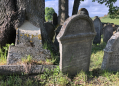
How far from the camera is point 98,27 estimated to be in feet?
24.7

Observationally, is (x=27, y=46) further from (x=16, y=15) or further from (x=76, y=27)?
(x=76, y=27)

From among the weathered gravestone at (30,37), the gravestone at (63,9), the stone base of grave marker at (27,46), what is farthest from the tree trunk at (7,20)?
the gravestone at (63,9)

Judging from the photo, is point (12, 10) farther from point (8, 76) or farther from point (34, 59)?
point (8, 76)

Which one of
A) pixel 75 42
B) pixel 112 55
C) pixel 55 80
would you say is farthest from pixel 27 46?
pixel 112 55

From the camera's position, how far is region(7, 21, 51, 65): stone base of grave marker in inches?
129

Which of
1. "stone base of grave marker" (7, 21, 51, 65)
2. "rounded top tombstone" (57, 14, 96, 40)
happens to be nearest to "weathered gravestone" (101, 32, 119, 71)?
"rounded top tombstone" (57, 14, 96, 40)

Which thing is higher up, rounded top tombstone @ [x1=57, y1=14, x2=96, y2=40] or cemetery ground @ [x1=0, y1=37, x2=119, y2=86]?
rounded top tombstone @ [x1=57, y1=14, x2=96, y2=40]

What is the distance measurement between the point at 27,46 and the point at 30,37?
42 cm

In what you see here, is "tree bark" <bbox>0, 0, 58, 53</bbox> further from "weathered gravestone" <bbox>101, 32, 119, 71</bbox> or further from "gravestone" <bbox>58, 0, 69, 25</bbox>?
"gravestone" <bbox>58, 0, 69, 25</bbox>

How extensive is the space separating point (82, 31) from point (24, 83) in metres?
2.30

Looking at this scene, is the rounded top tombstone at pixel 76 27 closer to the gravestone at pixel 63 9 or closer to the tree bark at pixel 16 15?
the tree bark at pixel 16 15

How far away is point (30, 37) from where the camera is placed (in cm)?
416

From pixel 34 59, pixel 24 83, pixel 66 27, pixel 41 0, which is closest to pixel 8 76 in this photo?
pixel 24 83

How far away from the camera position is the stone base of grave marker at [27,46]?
3269 millimetres
